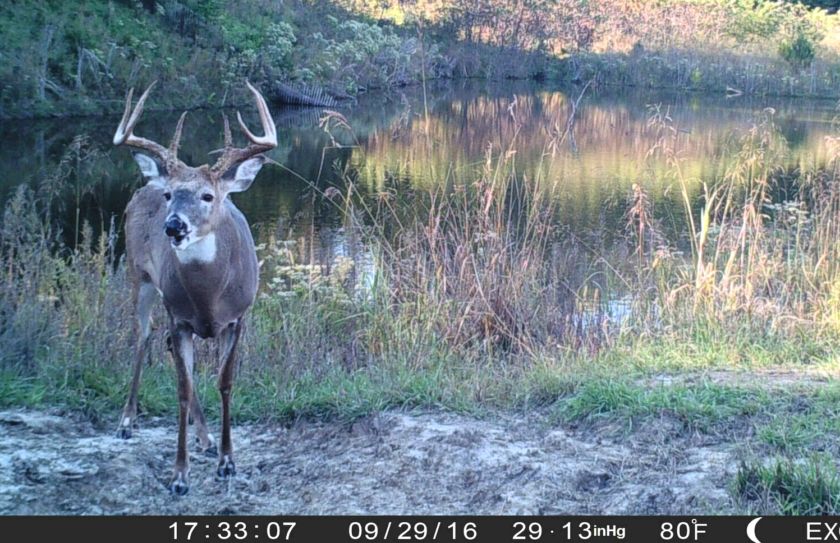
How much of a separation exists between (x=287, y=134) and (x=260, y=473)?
20852 mm

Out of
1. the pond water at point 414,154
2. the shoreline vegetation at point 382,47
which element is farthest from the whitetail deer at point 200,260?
the shoreline vegetation at point 382,47

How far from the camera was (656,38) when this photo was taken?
4662 centimetres

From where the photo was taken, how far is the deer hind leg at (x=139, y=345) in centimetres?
575

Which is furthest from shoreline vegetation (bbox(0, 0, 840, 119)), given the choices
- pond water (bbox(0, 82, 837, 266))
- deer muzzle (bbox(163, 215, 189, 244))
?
deer muzzle (bbox(163, 215, 189, 244))

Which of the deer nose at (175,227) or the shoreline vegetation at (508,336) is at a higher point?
the deer nose at (175,227)

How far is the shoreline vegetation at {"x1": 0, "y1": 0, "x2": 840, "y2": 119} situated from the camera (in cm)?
2672

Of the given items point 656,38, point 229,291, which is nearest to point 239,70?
point 656,38

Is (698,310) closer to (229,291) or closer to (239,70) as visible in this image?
(229,291)

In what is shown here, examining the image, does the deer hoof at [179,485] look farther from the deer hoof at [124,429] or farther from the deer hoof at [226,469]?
the deer hoof at [124,429]

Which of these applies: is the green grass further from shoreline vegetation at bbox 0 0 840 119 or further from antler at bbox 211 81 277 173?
shoreline vegetation at bbox 0 0 840 119

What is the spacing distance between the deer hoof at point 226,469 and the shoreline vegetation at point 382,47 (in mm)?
11042

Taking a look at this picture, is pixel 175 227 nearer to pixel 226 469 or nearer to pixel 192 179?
pixel 192 179

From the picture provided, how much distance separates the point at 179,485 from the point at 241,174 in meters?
1.68

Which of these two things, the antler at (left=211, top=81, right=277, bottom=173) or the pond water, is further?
the pond water
